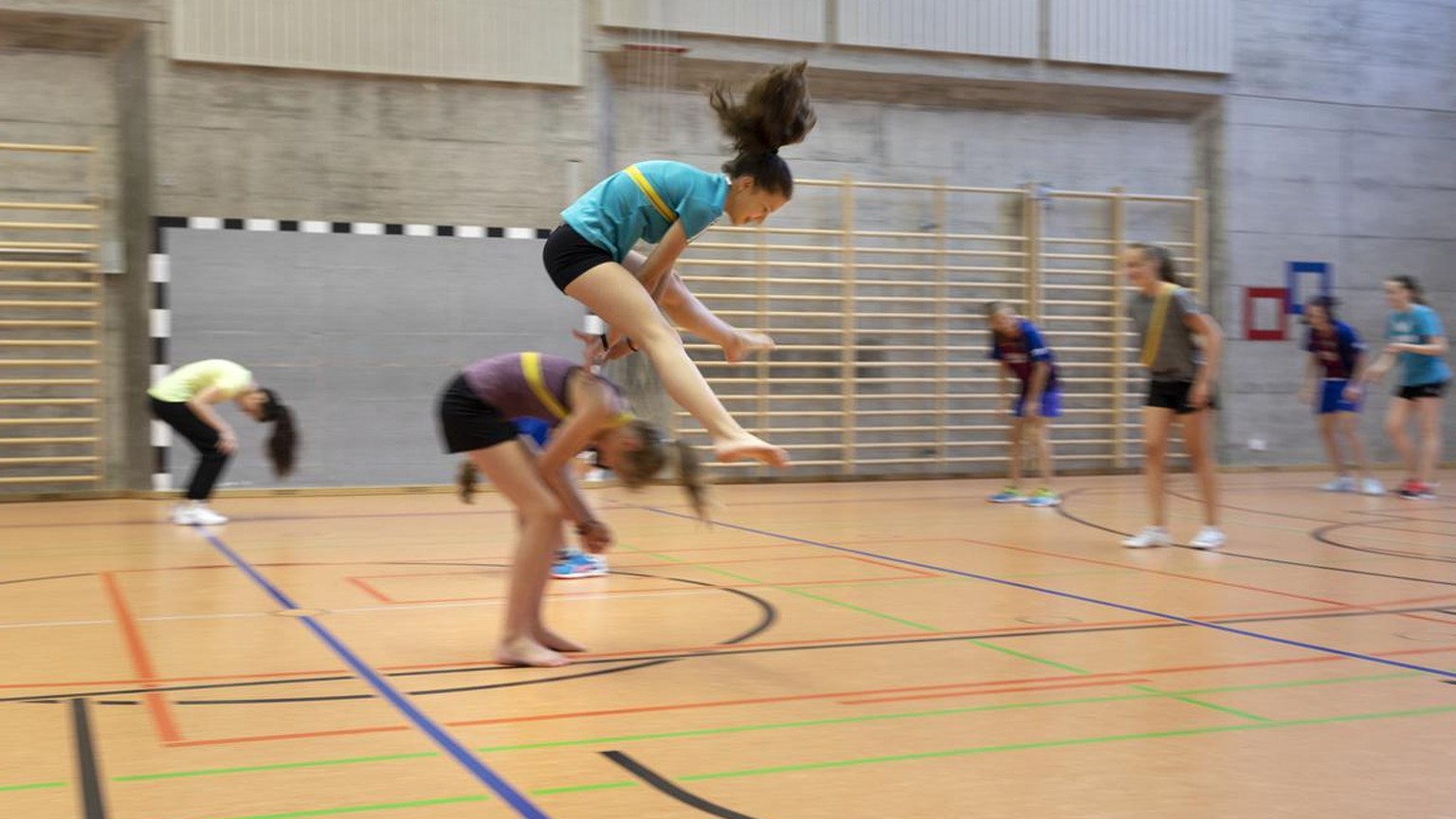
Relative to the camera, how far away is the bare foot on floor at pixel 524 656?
3.91 meters

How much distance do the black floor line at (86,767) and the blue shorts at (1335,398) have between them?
9662 millimetres

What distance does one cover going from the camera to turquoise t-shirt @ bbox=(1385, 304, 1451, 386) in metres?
10.4

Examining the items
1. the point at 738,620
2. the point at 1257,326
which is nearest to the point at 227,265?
the point at 738,620

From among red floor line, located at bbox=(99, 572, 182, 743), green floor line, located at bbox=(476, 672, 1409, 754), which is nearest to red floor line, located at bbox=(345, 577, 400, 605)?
red floor line, located at bbox=(99, 572, 182, 743)

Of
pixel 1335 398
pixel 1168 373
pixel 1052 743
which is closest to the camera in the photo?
pixel 1052 743

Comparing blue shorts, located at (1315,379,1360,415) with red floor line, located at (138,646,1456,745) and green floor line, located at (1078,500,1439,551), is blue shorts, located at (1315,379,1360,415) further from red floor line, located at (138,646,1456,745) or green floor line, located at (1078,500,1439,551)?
red floor line, located at (138,646,1456,745)

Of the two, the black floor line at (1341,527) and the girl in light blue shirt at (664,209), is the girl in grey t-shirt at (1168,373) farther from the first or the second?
the girl in light blue shirt at (664,209)

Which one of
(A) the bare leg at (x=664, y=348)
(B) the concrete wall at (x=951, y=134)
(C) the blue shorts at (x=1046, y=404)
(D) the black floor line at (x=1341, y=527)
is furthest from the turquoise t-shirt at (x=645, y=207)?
(B) the concrete wall at (x=951, y=134)

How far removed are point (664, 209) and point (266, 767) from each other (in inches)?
67.7

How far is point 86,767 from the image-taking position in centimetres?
277

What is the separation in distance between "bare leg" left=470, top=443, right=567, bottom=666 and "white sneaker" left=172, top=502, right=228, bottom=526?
524cm

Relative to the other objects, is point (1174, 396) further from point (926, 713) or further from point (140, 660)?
point (140, 660)

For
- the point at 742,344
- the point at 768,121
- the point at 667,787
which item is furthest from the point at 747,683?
the point at 768,121

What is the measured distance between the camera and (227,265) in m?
10.7
